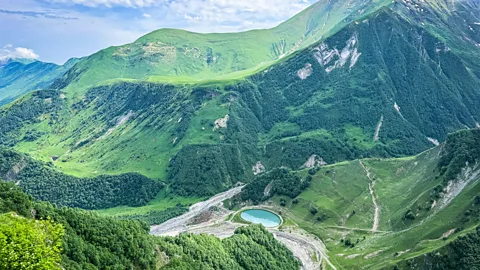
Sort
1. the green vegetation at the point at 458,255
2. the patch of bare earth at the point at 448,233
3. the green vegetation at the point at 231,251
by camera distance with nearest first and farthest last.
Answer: the green vegetation at the point at 231,251 → the green vegetation at the point at 458,255 → the patch of bare earth at the point at 448,233

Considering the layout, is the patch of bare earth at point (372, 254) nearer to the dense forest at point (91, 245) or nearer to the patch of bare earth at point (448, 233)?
the patch of bare earth at point (448, 233)

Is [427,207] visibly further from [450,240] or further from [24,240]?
[24,240]

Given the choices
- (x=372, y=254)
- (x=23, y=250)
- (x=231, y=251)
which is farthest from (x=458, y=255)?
(x=23, y=250)

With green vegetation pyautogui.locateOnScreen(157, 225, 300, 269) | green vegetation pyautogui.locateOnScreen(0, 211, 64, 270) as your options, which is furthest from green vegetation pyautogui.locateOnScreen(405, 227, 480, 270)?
green vegetation pyautogui.locateOnScreen(0, 211, 64, 270)

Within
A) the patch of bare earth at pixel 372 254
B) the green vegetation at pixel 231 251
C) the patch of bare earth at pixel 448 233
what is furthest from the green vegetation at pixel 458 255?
the green vegetation at pixel 231 251

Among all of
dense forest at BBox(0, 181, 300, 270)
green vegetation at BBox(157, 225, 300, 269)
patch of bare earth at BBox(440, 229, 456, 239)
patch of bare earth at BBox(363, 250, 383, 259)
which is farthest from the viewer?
patch of bare earth at BBox(363, 250, 383, 259)

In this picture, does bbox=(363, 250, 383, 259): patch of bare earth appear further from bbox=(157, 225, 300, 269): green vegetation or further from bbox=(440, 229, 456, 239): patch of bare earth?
bbox=(157, 225, 300, 269): green vegetation

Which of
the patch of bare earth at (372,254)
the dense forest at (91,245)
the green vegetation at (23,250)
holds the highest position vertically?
the green vegetation at (23,250)

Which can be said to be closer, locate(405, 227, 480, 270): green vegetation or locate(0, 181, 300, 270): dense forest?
locate(0, 181, 300, 270): dense forest
